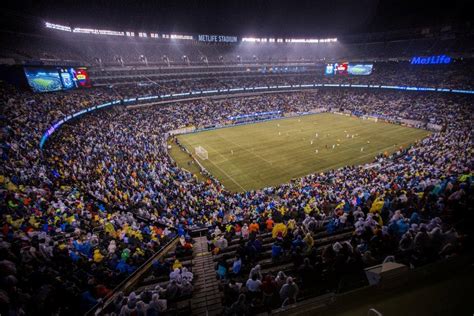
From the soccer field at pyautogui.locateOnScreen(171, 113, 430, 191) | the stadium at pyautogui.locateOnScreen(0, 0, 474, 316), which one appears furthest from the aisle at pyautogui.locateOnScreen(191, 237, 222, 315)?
the soccer field at pyautogui.locateOnScreen(171, 113, 430, 191)

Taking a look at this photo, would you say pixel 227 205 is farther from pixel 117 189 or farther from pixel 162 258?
pixel 162 258

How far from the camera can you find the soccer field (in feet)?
95.6

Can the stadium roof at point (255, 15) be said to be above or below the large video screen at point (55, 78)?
above

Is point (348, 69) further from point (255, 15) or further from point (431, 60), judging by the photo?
point (255, 15)

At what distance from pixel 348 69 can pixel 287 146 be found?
47444 mm

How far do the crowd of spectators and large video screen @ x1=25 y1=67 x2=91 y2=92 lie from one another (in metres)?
1.41

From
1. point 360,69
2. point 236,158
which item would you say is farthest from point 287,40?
point 236,158

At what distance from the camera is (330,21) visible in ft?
241

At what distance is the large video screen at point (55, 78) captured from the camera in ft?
98.0

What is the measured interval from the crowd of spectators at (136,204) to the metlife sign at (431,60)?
1853 centimetres

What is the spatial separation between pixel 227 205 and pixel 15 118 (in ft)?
66.7

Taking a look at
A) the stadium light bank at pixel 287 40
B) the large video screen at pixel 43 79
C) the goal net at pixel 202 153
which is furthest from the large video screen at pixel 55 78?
the stadium light bank at pixel 287 40

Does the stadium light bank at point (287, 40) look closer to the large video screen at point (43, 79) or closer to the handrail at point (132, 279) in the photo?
the large video screen at point (43, 79)

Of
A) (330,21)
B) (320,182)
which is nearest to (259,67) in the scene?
(330,21)
